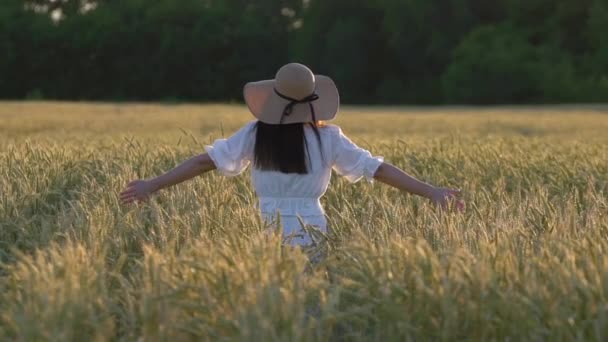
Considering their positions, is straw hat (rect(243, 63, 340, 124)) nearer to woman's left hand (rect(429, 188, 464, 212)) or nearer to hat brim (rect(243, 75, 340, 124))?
hat brim (rect(243, 75, 340, 124))

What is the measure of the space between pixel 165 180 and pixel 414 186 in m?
0.80

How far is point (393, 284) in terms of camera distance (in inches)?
80.7

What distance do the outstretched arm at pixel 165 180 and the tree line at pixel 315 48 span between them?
3487cm

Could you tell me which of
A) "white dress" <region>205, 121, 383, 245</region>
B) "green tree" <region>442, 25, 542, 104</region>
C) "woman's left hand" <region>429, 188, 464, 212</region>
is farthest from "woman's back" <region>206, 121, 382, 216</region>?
"green tree" <region>442, 25, 542, 104</region>

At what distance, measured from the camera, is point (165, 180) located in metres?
3.16

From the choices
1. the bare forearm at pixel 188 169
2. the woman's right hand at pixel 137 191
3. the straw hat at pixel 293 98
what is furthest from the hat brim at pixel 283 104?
the woman's right hand at pixel 137 191

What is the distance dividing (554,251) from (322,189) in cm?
104

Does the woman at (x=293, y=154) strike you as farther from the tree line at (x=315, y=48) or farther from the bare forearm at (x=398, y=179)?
the tree line at (x=315, y=48)

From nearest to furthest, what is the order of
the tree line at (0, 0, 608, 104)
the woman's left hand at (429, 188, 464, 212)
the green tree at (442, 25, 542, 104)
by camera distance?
the woman's left hand at (429, 188, 464, 212) < the green tree at (442, 25, 542, 104) < the tree line at (0, 0, 608, 104)

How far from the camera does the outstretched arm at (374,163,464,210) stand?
3.13m

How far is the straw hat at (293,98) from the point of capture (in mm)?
3109

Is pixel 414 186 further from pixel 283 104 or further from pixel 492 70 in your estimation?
pixel 492 70

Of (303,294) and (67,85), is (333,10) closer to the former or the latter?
(67,85)

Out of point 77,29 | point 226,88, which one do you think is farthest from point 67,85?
point 226,88
